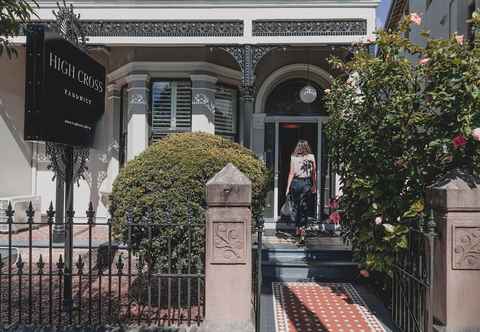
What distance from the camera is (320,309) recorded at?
16.7ft

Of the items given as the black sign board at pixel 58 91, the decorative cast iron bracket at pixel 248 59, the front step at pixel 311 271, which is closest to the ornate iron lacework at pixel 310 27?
the decorative cast iron bracket at pixel 248 59

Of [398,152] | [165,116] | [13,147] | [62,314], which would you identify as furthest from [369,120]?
[13,147]

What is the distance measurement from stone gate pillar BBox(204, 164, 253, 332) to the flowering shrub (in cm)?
188

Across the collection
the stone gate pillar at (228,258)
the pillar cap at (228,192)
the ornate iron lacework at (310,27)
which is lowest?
the stone gate pillar at (228,258)

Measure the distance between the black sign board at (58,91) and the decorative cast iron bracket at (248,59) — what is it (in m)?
3.63

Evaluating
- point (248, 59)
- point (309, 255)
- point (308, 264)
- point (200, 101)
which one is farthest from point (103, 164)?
point (308, 264)

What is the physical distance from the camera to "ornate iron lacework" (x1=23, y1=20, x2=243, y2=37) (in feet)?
26.5

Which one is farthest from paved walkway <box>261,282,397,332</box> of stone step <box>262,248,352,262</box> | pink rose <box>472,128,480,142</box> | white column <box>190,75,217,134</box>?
white column <box>190,75,217,134</box>

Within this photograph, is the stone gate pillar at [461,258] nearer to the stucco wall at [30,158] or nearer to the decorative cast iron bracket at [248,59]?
the decorative cast iron bracket at [248,59]

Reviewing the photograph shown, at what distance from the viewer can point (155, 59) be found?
899cm

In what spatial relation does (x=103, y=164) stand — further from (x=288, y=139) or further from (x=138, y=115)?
(x=288, y=139)

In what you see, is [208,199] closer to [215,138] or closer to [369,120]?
[215,138]

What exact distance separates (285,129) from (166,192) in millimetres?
5420

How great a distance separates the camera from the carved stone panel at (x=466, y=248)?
3.51 meters
